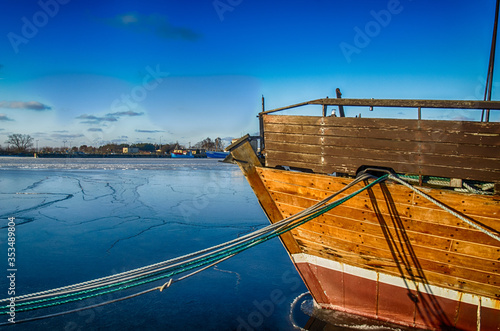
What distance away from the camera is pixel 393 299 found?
4.19 meters

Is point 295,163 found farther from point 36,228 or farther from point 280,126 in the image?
point 36,228

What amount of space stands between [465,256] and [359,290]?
1514 millimetres

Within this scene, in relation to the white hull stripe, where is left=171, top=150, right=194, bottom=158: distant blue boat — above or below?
above

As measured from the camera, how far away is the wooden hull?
3.52 metres

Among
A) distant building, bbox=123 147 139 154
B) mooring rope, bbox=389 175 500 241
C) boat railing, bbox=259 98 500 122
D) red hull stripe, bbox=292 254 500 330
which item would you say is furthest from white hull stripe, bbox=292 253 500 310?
distant building, bbox=123 147 139 154

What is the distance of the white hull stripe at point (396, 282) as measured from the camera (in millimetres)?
3680

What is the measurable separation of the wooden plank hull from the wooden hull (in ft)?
0.03

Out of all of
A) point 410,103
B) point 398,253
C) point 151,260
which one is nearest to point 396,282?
point 398,253

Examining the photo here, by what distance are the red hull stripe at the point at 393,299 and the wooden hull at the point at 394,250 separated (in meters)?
0.01

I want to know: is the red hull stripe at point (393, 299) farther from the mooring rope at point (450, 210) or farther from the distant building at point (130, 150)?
the distant building at point (130, 150)

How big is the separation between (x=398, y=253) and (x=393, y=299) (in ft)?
2.57

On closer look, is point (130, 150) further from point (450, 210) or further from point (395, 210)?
point (450, 210)

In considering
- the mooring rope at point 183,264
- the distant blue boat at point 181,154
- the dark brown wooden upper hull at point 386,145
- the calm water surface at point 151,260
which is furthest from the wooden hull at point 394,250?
the distant blue boat at point 181,154

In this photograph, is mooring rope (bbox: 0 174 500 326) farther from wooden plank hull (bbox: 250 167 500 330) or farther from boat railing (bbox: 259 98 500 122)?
boat railing (bbox: 259 98 500 122)
